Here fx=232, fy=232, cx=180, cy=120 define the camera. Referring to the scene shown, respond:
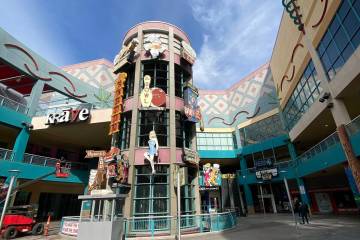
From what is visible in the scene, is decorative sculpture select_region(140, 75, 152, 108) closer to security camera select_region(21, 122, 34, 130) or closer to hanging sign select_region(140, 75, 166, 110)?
hanging sign select_region(140, 75, 166, 110)

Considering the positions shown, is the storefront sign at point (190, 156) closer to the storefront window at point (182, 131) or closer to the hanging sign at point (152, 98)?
the storefront window at point (182, 131)

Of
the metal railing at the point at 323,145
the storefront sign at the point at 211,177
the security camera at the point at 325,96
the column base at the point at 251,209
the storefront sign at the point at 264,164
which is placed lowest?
the column base at the point at 251,209

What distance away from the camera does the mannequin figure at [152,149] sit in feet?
55.4

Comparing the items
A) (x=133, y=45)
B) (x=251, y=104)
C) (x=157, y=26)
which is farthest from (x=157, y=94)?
(x=251, y=104)

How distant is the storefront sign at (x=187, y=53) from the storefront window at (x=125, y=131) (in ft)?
25.3

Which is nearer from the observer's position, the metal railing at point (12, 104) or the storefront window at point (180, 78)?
the storefront window at point (180, 78)

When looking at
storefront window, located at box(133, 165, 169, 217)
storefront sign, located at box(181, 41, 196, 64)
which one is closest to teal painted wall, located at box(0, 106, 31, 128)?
storefront window, located at box(133, 165, 169, 217)

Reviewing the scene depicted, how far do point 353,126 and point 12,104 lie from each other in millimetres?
30534

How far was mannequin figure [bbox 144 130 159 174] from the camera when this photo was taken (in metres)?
16.9

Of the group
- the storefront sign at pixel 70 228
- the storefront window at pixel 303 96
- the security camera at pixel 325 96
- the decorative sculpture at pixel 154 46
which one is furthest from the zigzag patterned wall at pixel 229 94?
the storefront sign at pixel 70 228

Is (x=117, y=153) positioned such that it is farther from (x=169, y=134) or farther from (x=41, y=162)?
(x=41, y=162)

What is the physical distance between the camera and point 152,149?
56.2 feet

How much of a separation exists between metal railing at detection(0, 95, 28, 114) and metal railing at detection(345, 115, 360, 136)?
2980 cm

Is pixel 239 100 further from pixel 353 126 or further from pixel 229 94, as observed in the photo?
pixel 353 126
